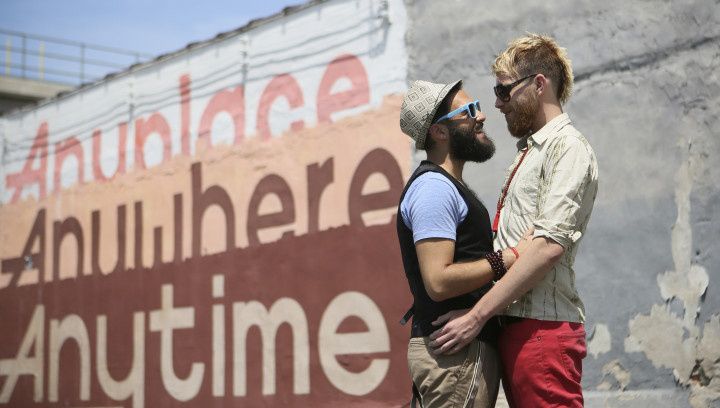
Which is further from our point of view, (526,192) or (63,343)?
(63,343)

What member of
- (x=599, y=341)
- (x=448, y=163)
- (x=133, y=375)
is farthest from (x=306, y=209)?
(x=448, y=163)

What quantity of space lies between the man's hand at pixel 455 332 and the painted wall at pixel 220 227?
296 centimetres

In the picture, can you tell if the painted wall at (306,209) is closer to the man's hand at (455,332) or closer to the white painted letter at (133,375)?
the white painted letter at (133,375)

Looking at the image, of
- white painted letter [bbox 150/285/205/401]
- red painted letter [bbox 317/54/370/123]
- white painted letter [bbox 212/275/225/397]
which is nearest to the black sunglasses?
red painted letter [bbox 317/54/370/123]

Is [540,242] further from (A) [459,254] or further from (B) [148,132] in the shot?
(B) [148,132]

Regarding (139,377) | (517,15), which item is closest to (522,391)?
(517,15)

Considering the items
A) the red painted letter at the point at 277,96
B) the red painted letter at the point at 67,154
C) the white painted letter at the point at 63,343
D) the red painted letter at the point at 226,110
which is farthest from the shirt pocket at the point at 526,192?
the red painted letter at the point at 67,154

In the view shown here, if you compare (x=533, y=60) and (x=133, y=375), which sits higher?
(x=533, y=60)

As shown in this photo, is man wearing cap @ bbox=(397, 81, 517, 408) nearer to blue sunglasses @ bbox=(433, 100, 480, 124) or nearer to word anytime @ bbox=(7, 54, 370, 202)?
blue sunglasses @ bbox=(433, 100, 480, 124)

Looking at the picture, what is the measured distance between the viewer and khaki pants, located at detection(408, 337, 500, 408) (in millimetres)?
3281

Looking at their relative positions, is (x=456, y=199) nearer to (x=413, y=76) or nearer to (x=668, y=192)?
(x=668, y=192)

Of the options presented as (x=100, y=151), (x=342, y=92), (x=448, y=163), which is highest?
(x=100, y=151)

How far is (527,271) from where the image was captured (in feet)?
10.4

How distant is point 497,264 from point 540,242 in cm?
17
